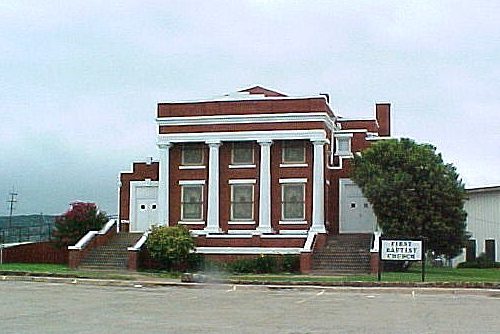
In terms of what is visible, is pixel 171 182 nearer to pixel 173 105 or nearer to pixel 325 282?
pixel 173 105

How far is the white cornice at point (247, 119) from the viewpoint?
44469 mm

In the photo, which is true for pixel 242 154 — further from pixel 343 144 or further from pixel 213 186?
pixel 343 144

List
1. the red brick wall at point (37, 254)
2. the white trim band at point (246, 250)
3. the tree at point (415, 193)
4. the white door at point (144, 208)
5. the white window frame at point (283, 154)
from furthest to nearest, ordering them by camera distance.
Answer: the white door at point (144, 208), the red brick wall at point (37, 254), the white window frame at point (283, 154), the white trim band at point (246, 250), the tree at point (415, 193)

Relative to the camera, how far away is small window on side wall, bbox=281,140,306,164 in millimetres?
45500

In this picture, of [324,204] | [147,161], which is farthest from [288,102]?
[147,161]

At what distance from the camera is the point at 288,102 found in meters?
44.8

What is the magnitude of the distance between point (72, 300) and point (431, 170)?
22.1 m

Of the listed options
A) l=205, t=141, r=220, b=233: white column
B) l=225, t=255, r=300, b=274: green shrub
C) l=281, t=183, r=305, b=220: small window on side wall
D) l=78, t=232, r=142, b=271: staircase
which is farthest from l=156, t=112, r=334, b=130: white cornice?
l=225, t=255, r=300, b=274: green shrub

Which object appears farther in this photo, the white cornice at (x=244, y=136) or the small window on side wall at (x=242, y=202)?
the small window on side wall at (x=242, y=202)

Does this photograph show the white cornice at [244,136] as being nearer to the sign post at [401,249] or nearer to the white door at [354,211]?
the white door at [354,211]

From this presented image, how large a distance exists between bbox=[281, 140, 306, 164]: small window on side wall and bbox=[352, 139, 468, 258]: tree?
12.1 ft

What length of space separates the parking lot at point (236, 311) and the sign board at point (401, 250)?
4.17 meters

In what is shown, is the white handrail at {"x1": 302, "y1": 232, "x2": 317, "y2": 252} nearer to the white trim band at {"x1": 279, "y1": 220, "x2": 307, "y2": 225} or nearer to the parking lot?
the white trim band at {"x1": 279, "y1": 220, "x2": 307, "y2": 225}

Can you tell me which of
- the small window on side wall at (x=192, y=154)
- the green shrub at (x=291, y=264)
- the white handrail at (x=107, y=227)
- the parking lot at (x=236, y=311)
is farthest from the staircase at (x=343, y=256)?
the white handrail at (x=107, y=227)
